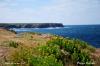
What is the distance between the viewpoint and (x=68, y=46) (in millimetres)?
16656

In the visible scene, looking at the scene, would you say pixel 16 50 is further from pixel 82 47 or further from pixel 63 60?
pixel 82 47

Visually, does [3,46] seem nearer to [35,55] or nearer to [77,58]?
[35,55]

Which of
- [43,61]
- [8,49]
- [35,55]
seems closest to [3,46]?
[8,49]

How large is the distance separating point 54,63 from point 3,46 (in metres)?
3.64

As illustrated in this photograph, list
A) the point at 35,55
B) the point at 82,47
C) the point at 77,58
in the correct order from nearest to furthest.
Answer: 1. the point at 35,55
2. the point at 77,58
3. the point at 82,47

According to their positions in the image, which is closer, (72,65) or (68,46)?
(72,65)

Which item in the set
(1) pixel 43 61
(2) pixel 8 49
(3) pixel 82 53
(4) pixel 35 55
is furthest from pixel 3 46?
(3) pixel 82 53

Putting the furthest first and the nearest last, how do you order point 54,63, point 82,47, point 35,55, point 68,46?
point 82,47 < point 68,46 < point 35,55 < point 54,63

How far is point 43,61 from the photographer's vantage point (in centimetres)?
1332

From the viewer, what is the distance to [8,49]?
1494 centimetres

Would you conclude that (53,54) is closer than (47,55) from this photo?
No

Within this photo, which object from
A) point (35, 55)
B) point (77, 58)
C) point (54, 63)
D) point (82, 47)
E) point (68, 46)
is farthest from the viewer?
point (82, 47)

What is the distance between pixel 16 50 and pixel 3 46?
46.6 inches

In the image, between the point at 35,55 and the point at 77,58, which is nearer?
the point at 35,55
